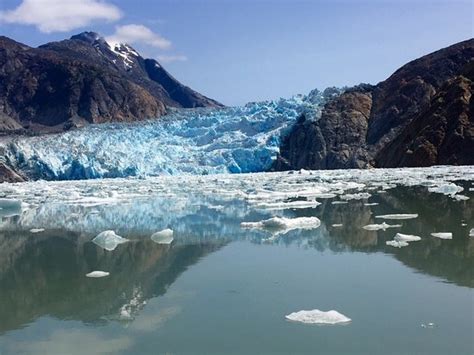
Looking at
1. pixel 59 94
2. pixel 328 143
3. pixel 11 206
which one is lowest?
pixel 11 206

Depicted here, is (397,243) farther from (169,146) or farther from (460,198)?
(169,146)

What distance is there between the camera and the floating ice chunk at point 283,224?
29.4 ft

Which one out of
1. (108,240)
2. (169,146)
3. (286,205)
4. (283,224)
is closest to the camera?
(108,240)

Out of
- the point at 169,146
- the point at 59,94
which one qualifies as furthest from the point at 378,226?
the point at 59,94

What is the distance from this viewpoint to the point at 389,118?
4312 centimetres

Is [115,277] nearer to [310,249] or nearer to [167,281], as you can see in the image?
[167,281]

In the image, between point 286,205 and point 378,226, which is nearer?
point 378,226

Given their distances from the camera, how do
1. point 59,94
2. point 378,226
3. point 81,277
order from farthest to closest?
point 59,94
point 378,226
point 81,277

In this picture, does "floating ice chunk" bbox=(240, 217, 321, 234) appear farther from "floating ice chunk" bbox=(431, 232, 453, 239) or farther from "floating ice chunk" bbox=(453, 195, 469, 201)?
"floating ice chunk" bbox=(453, 195, 469, 201)

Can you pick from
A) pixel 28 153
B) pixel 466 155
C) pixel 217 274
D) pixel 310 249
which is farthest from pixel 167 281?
pixel 28 153

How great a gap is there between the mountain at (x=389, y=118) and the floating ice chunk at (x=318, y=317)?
30965mm

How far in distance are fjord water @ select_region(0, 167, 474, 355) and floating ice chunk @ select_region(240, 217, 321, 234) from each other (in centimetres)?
20

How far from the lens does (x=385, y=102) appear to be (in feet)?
147

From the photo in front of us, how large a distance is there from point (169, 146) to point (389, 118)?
56.6 ft
